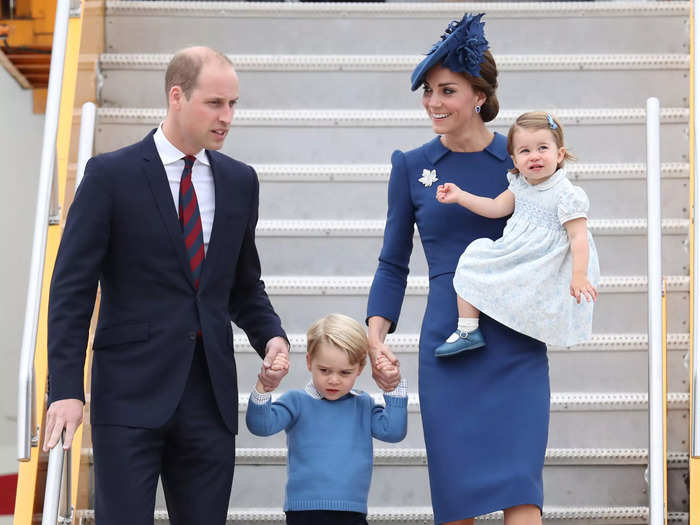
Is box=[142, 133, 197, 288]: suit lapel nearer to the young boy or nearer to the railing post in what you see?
the young boy

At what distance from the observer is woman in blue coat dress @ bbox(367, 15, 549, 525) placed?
266 centimetres

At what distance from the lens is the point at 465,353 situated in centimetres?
274

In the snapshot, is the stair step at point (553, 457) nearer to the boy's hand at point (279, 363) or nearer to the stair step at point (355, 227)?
the stair step at point (355, 227)

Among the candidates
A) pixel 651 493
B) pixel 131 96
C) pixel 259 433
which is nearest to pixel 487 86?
pixel 259 433

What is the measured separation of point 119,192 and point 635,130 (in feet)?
9.33

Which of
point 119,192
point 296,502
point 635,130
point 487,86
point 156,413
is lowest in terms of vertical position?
point 296,502

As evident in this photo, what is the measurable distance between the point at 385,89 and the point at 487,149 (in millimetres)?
2250

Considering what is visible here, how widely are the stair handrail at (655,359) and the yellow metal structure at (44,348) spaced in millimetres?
1825

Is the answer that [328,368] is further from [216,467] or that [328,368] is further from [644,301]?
[644,301]

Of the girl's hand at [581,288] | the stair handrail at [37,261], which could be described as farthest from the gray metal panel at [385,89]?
the girl's hand at [581,288]

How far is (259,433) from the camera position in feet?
9.81

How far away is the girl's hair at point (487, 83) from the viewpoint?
2756 millimetres

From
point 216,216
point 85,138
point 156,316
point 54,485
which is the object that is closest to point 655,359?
point 216,216

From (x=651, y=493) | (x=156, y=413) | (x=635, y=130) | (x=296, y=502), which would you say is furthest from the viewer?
(x=635, y=130)
